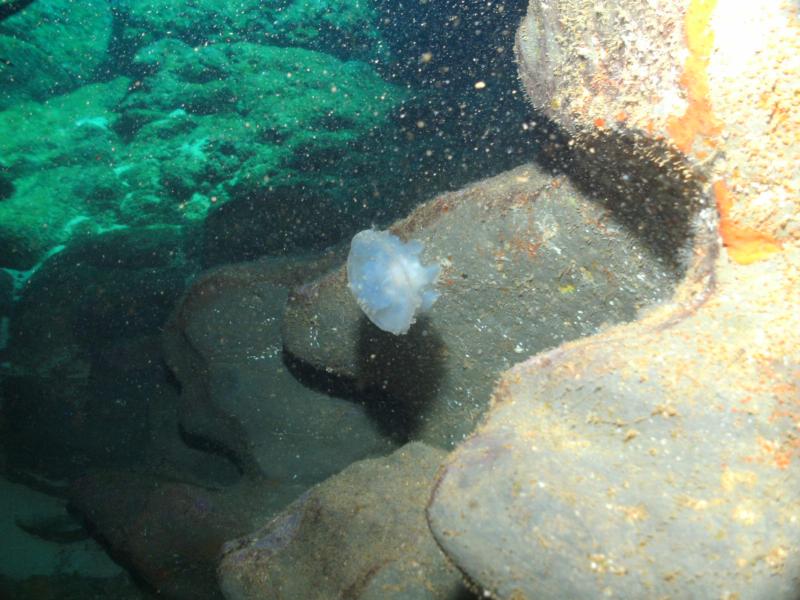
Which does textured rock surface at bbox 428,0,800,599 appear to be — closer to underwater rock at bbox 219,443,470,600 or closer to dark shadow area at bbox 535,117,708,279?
dark shadow area at bbox 535,117,708,279

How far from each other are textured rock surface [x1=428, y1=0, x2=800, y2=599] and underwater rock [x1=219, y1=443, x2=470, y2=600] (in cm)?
127

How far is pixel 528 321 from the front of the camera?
3604 mm

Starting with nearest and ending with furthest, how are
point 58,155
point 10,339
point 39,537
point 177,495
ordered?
point 177,495 < point 39,537 < point 10,339 < point 58,155

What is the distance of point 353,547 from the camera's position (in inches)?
127

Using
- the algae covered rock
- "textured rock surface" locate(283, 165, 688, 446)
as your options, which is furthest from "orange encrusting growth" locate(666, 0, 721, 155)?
the algae covered rock

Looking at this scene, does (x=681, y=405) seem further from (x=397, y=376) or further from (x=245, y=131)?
(x=245, y=131)

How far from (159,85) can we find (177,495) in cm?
1136

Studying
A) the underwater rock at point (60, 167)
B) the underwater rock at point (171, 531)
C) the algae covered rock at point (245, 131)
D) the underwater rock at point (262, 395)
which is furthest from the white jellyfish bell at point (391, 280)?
the underwater rock at point (60, 167)

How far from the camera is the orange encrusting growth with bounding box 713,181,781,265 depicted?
2.02 m

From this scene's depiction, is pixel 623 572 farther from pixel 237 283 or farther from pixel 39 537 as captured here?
pixel 39 537

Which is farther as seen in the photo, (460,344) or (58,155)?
(58,155)

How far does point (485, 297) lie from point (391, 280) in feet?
2.50

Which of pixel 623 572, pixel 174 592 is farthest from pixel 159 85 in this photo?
pixel 623 572

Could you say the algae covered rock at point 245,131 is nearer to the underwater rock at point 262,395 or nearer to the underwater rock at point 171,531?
the underwater rock at point 262,395
